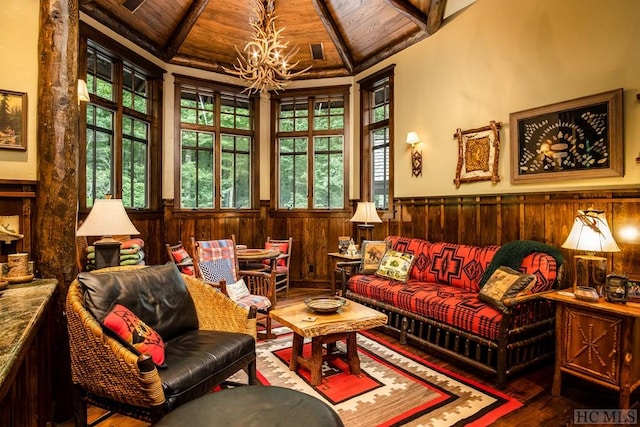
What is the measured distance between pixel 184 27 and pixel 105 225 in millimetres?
3719

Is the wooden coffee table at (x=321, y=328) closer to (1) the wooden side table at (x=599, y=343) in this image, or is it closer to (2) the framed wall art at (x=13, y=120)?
(1) the wooden side table at (x=599, y=343)

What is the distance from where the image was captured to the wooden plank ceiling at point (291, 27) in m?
4.42

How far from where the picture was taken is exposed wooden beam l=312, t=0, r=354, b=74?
194 inches

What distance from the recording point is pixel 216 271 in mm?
3787

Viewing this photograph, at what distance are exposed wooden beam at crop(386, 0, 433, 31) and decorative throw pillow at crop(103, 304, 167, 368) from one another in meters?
4.47

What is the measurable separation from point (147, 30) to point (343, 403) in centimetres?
513

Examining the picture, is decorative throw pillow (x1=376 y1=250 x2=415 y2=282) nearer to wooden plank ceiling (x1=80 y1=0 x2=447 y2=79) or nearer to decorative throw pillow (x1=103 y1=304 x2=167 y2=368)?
decorative throw pillow (x1=103 y1=304 x2=167 y2=368)

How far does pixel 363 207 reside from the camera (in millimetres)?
4750

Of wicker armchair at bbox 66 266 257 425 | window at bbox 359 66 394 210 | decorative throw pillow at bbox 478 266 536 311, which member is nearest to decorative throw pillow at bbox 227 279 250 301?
wicker armchair at bbox 66 266 257 425

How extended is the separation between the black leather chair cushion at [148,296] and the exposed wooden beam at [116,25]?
3.32m

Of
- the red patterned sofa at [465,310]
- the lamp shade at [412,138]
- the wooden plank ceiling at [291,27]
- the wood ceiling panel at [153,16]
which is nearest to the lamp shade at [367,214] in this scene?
the red patterned sofa at [465,310]

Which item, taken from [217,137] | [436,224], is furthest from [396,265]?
[217,137]

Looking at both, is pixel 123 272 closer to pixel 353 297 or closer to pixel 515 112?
pixel 353 297

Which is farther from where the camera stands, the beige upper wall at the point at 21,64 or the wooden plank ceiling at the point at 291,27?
the wooden plank ceiling at the point at 291,27
